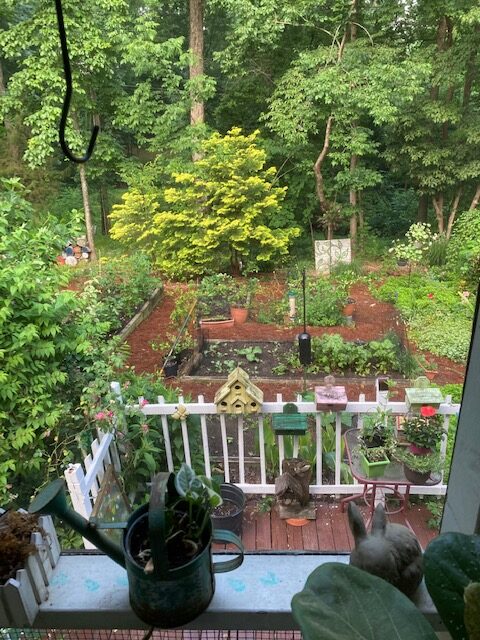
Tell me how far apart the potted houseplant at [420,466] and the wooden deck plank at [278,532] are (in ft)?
1.71

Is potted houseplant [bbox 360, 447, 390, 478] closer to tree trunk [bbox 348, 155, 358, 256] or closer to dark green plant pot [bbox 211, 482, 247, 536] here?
dark green plant pot [bbox 211, 482, 247, 536]

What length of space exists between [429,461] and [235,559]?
56.4 inches

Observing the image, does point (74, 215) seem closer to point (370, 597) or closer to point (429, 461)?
point (429, 461)

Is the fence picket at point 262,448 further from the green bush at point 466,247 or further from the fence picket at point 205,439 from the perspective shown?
the green bush at point 466,247

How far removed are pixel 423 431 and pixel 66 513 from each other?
1616 millimetres

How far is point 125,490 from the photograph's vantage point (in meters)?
1.86

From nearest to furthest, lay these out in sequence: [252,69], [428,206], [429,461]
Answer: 1. [429,461]
2. [252,69]
3. [428,206]

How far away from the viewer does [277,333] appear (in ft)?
13.9

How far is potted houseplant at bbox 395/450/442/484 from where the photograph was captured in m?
1.80

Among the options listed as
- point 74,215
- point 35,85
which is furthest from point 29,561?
point 35,85

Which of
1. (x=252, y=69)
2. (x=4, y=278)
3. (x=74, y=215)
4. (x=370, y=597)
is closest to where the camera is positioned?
(x=370, y=597)

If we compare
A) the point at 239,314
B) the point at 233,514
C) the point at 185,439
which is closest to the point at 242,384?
the point at 185,439

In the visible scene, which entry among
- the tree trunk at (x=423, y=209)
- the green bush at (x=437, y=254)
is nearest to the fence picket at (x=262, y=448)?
the green bush at (x=437, y=254)

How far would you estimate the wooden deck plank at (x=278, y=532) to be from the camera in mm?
1807
